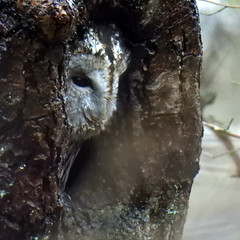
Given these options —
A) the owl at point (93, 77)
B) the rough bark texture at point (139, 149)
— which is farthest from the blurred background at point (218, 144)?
the owl at point (93, 77)

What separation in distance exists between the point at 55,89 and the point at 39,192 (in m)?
0.17

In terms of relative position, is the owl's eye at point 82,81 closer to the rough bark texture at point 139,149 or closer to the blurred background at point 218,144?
the rough bark texture at point 139,149

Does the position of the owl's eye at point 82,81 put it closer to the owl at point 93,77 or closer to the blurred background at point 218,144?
the owl at point 93,77

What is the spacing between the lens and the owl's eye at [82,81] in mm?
920

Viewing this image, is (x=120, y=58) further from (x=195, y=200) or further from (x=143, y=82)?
(x=195, y=200)

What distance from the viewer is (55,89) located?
0.78m

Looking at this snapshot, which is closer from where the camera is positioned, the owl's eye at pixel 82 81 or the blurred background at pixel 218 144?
the owl's eye at pixel 82 81

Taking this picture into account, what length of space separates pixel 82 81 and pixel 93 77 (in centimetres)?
2

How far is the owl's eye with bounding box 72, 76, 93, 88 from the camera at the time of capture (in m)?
0.92

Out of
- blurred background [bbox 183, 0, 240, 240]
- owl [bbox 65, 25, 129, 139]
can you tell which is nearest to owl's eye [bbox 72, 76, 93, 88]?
owl [bbox 65, 25, 129, 139]

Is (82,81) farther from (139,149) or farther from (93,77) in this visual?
(139,149)

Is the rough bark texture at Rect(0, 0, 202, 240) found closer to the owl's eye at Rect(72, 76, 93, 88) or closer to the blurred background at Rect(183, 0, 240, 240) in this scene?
the owl's eye at Rect(72, 76, 93, 88)

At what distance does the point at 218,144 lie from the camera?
102 inches

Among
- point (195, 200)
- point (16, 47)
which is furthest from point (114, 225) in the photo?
point (195, 200)
